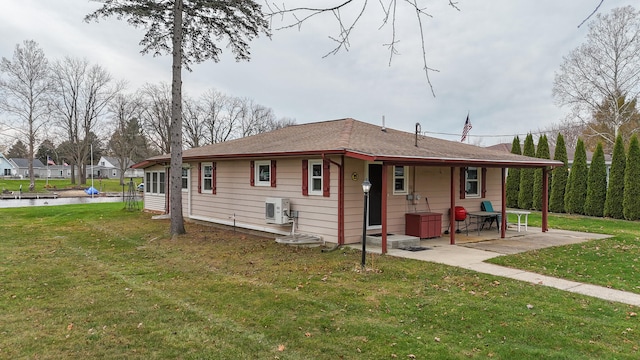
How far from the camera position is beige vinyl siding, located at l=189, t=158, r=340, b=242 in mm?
9172

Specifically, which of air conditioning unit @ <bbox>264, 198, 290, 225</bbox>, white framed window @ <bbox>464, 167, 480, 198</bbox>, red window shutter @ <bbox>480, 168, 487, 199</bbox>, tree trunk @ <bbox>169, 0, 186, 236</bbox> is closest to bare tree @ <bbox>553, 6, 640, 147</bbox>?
red window shutter @ <bbox>480, 168, 487, 199</bbox>

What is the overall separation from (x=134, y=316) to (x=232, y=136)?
41.7m

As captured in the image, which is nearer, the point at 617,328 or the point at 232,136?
the point at 617,328

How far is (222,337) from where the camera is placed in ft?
13.3

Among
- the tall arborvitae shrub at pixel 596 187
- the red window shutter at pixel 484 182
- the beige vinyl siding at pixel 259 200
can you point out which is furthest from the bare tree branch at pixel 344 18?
the tall arborvitae shrub at pixel 596 187

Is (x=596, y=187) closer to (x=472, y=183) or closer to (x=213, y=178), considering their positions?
(x=472, y=183)

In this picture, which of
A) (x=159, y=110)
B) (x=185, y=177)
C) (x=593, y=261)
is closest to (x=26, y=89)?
(x=159, y=110)

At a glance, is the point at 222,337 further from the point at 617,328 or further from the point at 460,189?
the point at 460,189

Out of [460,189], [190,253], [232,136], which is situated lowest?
[190,253]

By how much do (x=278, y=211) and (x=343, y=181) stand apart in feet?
6.76

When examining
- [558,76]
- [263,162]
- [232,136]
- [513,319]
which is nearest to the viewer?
[513,319]

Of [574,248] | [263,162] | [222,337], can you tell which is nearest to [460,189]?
[574,248]

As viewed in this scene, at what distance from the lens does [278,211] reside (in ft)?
32.5

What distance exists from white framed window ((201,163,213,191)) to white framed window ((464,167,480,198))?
8.10 metres
